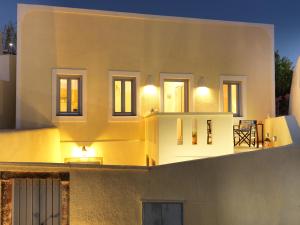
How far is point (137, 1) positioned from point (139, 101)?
4871cm

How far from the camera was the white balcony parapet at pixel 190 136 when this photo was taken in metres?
8.38

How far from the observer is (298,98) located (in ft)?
34.8

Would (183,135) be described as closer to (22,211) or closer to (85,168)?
(85,168)

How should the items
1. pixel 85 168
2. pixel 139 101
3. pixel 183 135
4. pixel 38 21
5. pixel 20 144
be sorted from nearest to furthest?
pixel 85 168 → pixel 20 144 → pixel 183 135 → pixel 38 21 → pixel 139 101

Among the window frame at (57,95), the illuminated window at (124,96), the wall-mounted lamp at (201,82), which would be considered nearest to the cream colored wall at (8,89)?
the window frame at (57,95)

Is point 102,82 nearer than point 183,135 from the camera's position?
No

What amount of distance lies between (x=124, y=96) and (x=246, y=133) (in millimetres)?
4187

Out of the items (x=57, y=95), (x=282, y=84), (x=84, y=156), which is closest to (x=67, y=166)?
(x=84, y=156)

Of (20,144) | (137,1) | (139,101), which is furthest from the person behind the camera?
(137,1)

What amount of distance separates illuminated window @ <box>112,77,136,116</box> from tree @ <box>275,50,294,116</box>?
11084mm

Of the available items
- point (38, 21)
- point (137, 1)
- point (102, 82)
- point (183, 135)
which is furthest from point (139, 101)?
point (137, 1)

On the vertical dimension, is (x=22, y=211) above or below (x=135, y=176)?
below

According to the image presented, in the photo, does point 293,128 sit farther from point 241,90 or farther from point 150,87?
point 150,87

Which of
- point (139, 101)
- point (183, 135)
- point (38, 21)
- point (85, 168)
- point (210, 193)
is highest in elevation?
point (38, 21)
